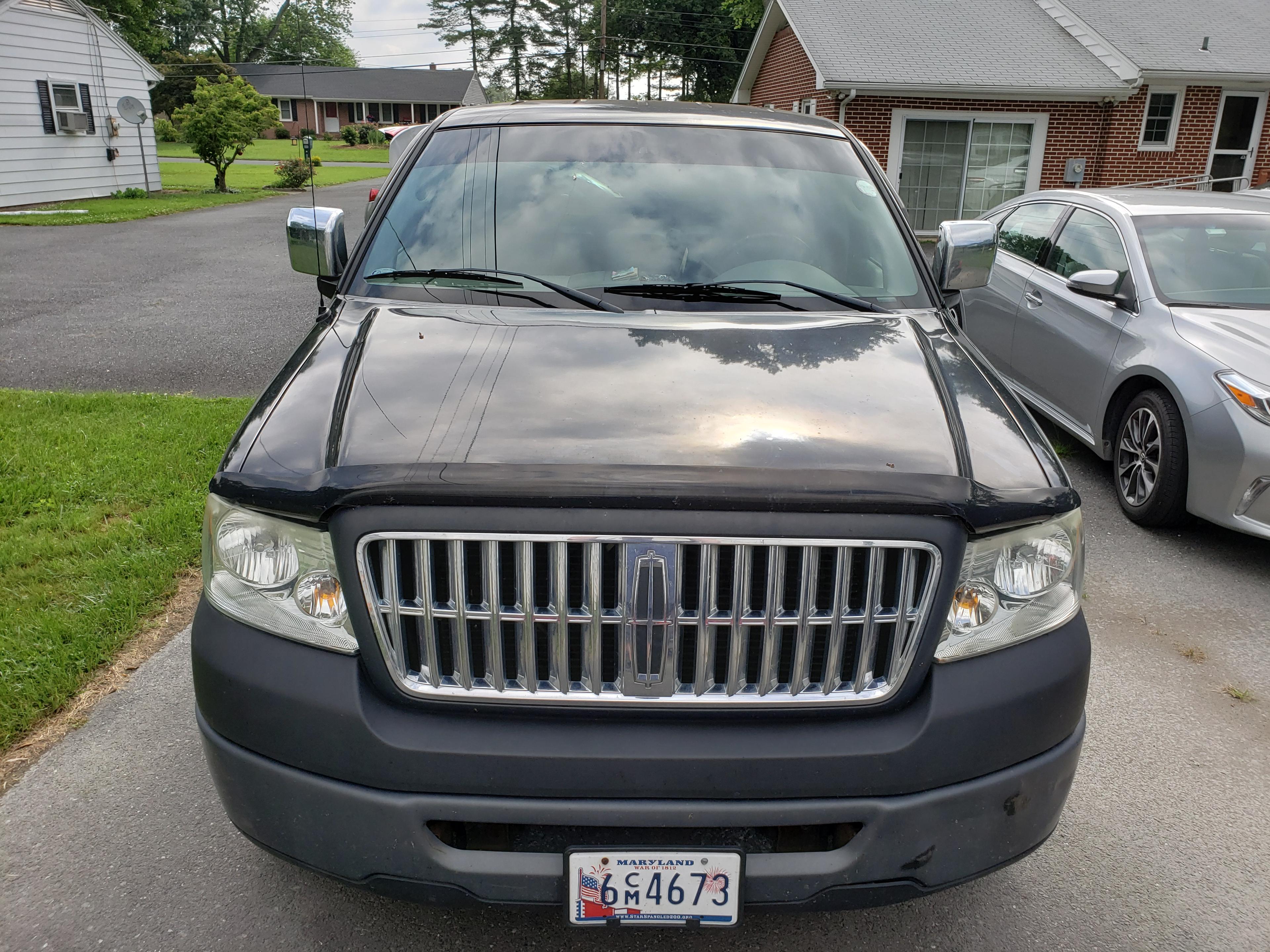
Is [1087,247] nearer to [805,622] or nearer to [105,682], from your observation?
[805,622]

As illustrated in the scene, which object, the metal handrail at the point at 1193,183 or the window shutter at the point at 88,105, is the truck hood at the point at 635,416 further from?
the window shutter at the point at 88,105

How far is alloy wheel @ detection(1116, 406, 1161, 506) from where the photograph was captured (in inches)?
195

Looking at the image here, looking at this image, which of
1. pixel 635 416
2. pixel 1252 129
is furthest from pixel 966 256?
pixel 1252 129

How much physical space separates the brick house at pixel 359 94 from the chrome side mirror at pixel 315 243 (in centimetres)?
6551

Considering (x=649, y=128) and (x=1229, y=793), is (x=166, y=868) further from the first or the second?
(x=1229, y=793)

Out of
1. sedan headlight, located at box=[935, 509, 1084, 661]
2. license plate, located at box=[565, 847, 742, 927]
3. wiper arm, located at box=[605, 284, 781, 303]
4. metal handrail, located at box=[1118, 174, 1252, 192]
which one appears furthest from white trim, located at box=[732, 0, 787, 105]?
license plate, located at box=[565, 847, 742, 927]

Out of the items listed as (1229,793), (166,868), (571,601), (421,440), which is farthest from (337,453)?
(1229,793)

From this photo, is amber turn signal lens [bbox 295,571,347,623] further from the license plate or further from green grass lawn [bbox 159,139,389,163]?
green grass lawn [bbox 159,139,389,163]

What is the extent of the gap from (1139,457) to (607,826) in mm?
4306

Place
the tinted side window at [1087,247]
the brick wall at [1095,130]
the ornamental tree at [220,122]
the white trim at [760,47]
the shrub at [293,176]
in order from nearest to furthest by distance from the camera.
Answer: the tinted side window at [1087,247]
the brick wall at [1095,130]
the white trim at [760,47]
the ornamental tree at [220,122]
the shrub at [293,176]

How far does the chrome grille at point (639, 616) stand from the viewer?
5.98 feet

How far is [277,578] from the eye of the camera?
77.2 inches

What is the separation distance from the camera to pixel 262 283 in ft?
39.2

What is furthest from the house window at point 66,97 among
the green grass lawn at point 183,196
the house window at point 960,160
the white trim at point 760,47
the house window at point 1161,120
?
the house window at point 1161,120
